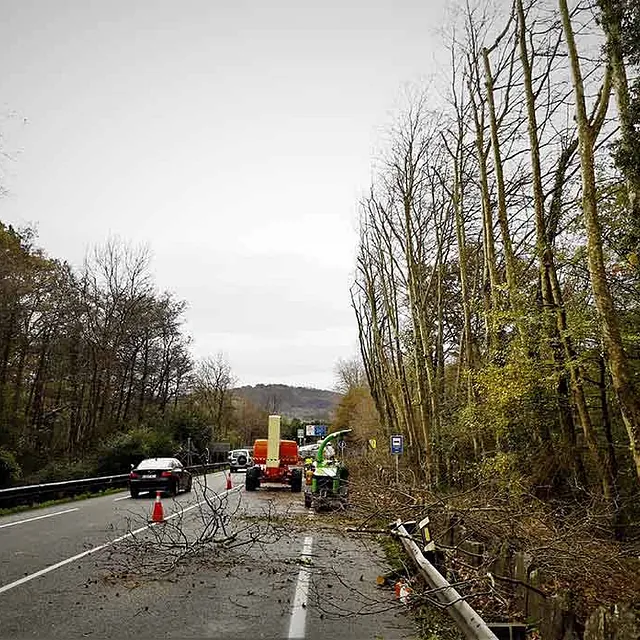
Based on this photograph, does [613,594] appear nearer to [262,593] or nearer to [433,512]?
[433,512]

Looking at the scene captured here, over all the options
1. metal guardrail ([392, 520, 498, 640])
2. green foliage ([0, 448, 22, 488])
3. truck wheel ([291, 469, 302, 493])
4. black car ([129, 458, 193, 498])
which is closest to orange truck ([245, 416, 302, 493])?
truck wheel ([291, 469, 302, 493])

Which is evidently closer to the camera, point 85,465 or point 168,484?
point 168,484

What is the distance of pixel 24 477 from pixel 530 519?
24.4 metres

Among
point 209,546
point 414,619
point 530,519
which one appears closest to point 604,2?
point 530,519

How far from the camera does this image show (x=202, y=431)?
48.5 meters

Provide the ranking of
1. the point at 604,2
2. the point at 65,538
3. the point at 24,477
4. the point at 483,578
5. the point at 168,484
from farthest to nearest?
1. the point at 24,477
2. the point at 168,484
3. the point at 65,538
4. the point at 604,2
5. the point at 483,578

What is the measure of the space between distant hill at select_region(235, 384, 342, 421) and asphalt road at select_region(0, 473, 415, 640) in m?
88.8

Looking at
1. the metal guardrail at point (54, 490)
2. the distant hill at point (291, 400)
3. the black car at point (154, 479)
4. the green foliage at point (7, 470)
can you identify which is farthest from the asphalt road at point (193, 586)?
the distant hill at point (291, 400)

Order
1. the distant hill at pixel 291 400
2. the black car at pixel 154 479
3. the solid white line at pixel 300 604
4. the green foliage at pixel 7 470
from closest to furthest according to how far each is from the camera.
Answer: the solid white line at pixel 300 604 → the green foliage at pixel 7 470 → the black car at pixel 154 479 → the distant hill at pixel 291 400

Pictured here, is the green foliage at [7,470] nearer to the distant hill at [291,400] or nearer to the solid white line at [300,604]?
the solid white line at [300,604]

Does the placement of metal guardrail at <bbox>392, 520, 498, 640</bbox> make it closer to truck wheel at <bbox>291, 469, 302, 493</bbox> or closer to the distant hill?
truck wheel at <bbox>291, 469, 302, 493</bbox>

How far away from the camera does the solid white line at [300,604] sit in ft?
20.4

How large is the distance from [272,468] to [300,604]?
Answer: 61.6 ft

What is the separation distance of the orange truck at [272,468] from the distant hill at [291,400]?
244ft
